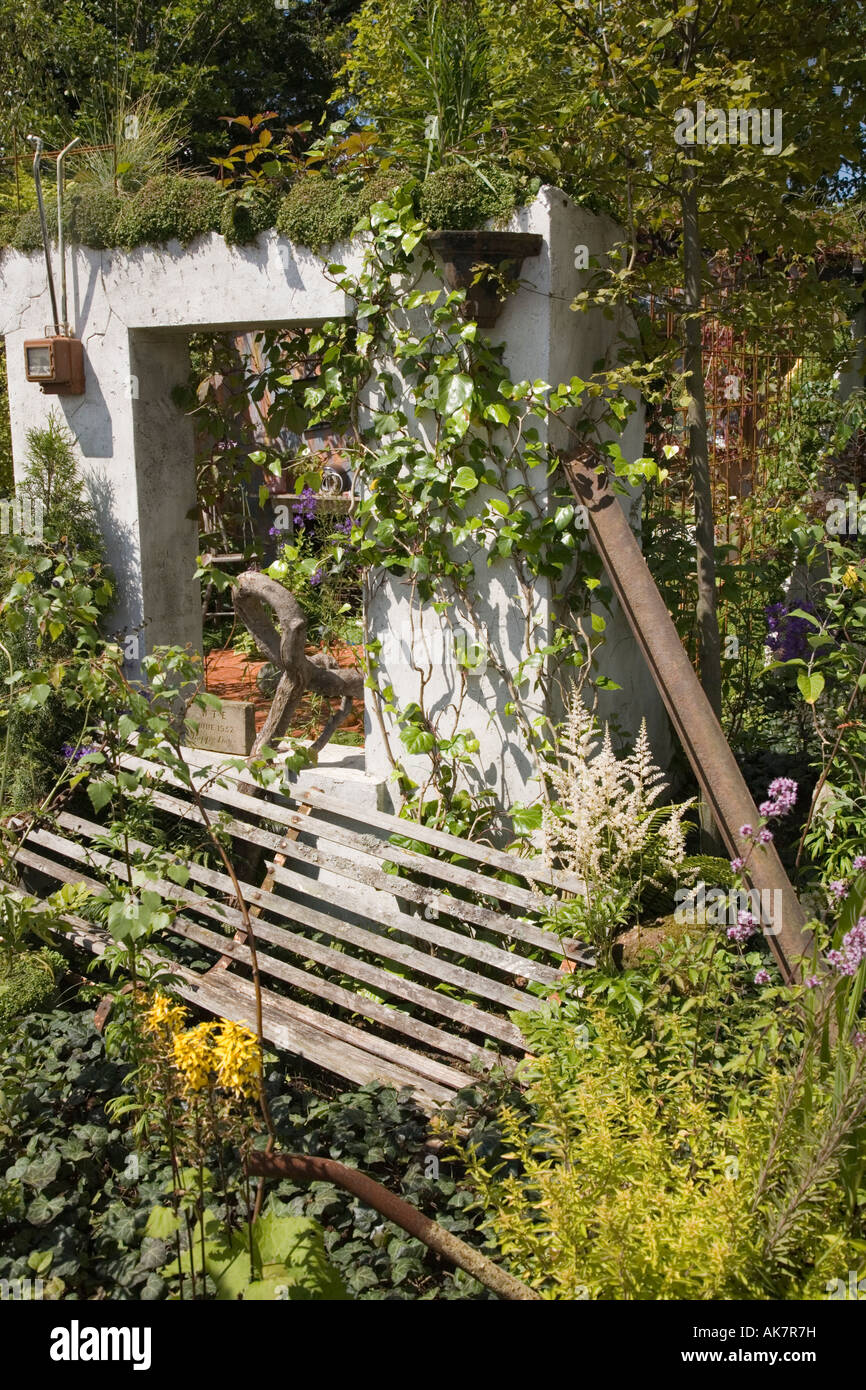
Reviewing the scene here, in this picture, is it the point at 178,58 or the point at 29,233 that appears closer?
the point at 29,233

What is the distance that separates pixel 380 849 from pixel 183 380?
269 cm

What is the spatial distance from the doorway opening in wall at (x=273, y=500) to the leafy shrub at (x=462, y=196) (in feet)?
2.37

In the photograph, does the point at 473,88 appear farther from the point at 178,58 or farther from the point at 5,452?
the point at 178,58

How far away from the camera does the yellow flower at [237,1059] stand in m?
2.12

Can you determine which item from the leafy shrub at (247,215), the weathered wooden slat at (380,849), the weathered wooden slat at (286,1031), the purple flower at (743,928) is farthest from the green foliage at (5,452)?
the purple flower at (743,928)

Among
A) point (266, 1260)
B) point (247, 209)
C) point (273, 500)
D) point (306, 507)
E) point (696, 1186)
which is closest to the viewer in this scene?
point (696, 1186)

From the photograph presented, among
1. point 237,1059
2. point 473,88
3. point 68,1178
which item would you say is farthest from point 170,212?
point 237,1059

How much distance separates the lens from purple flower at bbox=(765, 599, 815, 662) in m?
4.55

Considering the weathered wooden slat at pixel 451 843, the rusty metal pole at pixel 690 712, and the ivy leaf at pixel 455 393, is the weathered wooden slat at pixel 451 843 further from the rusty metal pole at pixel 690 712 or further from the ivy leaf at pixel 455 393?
the ivy leaf at pixel 455 393

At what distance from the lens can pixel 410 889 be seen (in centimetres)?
364

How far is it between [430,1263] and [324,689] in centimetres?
238

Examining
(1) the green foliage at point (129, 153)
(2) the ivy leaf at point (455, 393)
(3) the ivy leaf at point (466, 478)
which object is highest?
(1) the green foliage at point (129, 153)

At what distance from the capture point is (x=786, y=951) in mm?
3012
